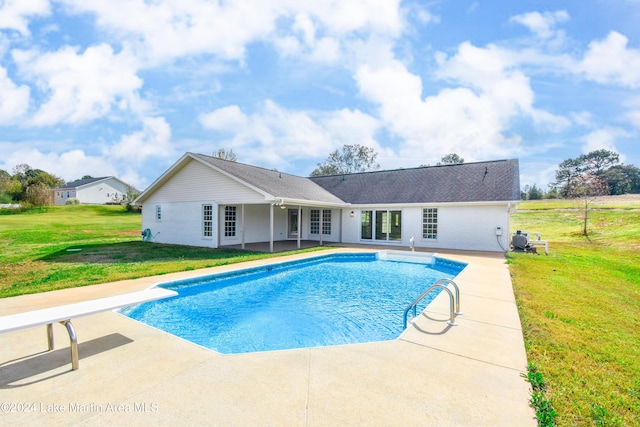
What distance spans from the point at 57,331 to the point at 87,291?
7.83ft

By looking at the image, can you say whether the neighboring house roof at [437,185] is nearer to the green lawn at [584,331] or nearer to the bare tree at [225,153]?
the green lawn at [584,331]

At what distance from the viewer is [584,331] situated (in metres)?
4.71

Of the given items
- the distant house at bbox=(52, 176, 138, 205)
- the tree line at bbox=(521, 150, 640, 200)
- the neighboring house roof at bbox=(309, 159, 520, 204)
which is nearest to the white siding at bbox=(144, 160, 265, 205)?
the neighboring house roof at bbox=(309, 159, 520, 204)

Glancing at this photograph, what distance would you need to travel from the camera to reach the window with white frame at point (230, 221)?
15875 mm

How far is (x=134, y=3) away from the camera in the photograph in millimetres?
9242

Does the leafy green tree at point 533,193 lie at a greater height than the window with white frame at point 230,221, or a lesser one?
greater

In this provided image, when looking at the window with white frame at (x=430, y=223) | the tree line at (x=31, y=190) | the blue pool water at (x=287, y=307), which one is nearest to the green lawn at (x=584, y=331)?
the blue pool water at (x=287, y=307)

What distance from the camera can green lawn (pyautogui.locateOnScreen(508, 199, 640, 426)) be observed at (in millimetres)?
2908

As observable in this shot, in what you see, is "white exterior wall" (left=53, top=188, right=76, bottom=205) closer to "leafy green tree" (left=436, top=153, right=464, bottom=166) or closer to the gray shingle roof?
the gray shingle roof

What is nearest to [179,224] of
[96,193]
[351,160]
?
[351,160]

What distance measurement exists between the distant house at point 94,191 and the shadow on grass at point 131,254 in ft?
115

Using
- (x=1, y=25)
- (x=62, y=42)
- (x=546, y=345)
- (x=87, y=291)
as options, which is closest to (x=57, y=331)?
(x=87, y=291)

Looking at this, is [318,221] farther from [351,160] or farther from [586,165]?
[586,165]

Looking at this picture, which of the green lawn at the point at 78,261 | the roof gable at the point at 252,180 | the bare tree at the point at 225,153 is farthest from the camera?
the bare tree at the point at 225,153
